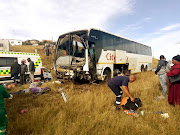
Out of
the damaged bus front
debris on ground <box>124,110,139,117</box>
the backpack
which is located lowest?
debris on ground <box>124,110,139,117</box>

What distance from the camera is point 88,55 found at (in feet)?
22.3

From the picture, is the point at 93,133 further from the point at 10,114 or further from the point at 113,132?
the point at 10,114

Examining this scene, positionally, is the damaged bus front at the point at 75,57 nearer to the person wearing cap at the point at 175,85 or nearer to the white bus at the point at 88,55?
the white bus at the point at 88,55

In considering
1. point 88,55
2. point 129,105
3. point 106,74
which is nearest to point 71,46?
point 88,55

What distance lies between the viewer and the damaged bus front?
679 cm

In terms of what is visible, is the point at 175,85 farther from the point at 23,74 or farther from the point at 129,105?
the point at 23,74

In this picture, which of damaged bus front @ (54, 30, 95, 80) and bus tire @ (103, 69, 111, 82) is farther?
bus tire @ (103, 69, 111, 82)

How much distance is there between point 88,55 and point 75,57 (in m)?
1.08

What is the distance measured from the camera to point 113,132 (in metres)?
2.46

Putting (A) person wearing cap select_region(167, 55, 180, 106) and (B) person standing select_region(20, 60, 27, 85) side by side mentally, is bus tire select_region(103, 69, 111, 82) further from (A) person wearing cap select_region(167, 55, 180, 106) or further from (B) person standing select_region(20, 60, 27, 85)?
(B) person standing select_region(20, 60, 27, 85)

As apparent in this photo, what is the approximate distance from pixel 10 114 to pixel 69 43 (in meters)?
5.02

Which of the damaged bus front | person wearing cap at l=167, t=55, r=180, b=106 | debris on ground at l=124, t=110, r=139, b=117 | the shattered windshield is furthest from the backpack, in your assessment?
the shattered windshield

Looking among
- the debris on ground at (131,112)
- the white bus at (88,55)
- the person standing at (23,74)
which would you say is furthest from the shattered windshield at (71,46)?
the debris on ground at (131,112)

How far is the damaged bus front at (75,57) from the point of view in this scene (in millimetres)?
6787
